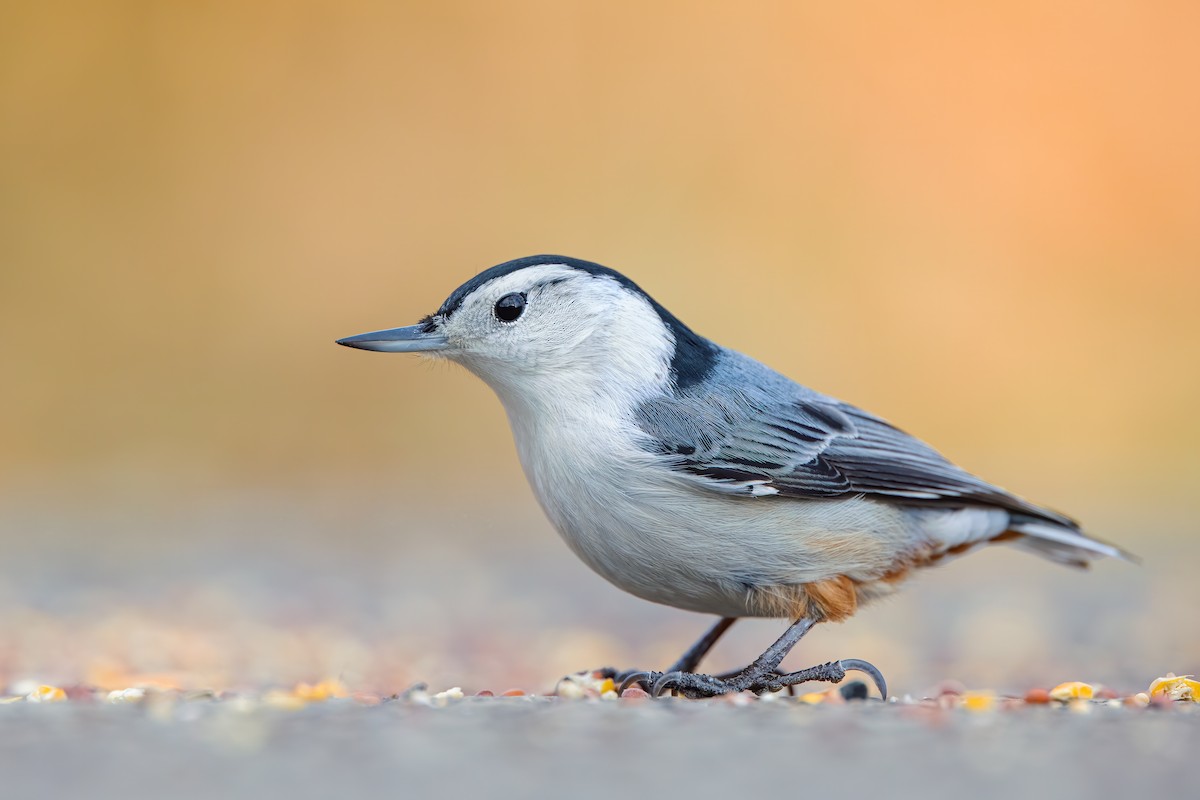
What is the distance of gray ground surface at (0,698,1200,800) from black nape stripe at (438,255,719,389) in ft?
4.07

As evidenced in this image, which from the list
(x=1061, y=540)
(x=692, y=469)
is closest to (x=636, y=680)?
(x=692, y=469)

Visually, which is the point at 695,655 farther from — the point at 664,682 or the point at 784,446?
the point at 784,446

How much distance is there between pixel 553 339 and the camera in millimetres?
3553

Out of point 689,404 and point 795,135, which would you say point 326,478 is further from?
point 689,404

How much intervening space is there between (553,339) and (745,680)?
1.08 meters

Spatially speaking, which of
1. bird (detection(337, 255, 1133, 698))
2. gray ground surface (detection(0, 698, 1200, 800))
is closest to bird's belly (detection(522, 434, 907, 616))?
bird (detection(337, 255, 1133, 698))

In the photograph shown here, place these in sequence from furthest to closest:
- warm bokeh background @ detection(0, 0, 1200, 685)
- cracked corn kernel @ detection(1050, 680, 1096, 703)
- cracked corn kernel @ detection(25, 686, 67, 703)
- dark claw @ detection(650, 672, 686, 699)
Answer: warm bokeh background @ detection(0, 0, 1200, 685) → dark claw @ detection(650, 672, 686, 699) → cracked corn kernel @ detection(1050, 680, 1096, 703) → cracked corn kernel @ detection(25, 686, 67, 703)

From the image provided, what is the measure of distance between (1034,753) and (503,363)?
6.14 ft

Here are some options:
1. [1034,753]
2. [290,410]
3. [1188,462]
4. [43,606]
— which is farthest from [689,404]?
[1188,462]

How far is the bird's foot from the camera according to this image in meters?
3.25

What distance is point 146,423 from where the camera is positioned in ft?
34.3

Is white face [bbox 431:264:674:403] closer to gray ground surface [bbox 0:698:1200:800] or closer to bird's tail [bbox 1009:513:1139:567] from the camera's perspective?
gray ground surface [bbox 0:698:1200:800]

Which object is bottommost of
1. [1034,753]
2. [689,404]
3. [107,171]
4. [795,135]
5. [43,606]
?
[43,606]

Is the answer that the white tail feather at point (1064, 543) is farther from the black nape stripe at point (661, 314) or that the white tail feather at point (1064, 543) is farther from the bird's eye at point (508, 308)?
the bird's eye at point (508, 308)
